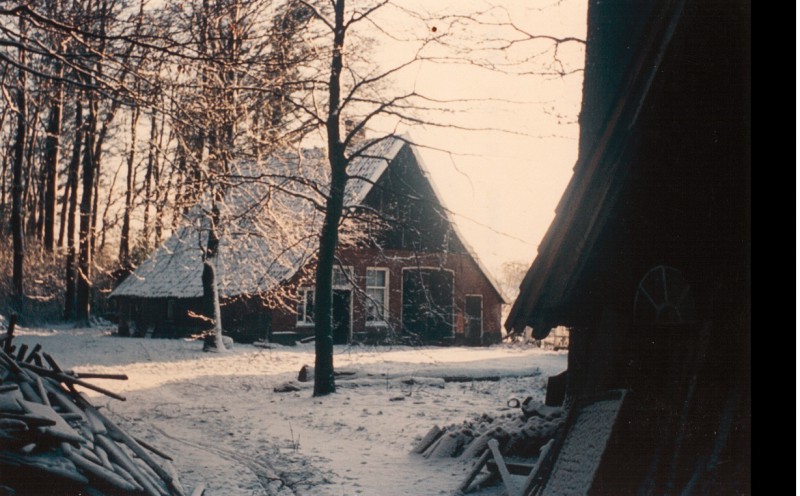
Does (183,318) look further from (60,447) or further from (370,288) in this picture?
(60,447)

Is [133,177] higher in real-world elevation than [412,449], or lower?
higher

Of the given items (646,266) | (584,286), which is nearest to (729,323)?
(646,266)

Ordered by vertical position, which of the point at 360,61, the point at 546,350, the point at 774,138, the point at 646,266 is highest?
the point at 360,61

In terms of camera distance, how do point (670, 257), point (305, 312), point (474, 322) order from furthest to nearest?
point (474, 322), point (305, 312), point (670, 257)

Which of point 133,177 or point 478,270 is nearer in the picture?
point 478,270

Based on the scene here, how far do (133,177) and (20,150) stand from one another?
28.2 feet

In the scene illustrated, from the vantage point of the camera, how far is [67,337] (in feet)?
79.8

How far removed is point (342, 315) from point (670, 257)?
19.8m

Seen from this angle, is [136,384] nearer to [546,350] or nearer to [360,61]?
[360,61]

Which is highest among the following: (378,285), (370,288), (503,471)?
(378,285)

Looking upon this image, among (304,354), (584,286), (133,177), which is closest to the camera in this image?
(584,286)

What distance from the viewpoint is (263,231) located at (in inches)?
584

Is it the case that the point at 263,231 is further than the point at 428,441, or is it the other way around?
the point at 263,231

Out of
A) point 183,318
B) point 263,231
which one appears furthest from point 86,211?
point 263,231
